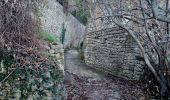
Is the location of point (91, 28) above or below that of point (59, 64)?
above

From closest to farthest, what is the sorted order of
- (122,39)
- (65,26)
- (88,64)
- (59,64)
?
(59,64) < (122,39) < (88,64) < (65,26)

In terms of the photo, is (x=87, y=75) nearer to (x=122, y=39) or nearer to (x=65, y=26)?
(x=122, y=39)

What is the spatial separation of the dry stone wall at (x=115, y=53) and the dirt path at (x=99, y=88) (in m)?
0.44

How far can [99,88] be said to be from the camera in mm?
9531

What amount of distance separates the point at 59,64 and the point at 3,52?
4.49 feet

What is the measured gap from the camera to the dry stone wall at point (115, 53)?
10352 millimetres

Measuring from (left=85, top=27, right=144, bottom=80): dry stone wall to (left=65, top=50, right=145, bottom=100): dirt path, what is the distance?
44cm

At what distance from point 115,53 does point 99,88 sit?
8.03 ft

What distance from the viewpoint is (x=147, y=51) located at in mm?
9383

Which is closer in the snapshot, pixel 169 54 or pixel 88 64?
pixel 169 54

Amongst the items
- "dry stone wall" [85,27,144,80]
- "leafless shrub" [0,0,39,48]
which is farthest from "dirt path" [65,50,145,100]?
"leafless shrub" [0,0,39,48]

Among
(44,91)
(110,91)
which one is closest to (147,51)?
(110,91)

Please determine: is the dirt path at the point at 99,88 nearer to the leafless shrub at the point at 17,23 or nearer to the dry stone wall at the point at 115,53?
the dry stone wall at the point at 115,53

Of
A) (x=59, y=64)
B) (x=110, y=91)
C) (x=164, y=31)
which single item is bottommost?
(x=110, y=91)
